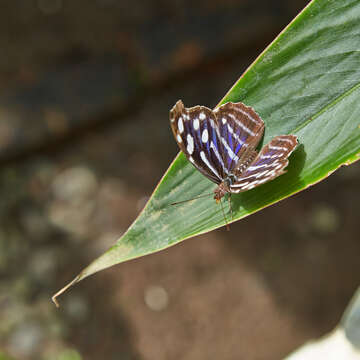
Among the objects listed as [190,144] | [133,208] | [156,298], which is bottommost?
[156,298]

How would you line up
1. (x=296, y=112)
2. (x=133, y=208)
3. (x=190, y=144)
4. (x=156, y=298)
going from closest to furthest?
1. (x=296, y=112)
2. (x=190, y=144)
3. (x=156, y=298)
4. (x=133, y=208)

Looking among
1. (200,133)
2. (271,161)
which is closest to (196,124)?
(200,133)

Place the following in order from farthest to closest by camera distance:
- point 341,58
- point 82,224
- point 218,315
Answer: point 82,224
point 218,315
point 341,58

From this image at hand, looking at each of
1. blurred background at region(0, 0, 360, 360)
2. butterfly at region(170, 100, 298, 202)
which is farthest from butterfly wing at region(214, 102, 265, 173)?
blurred background at region(0, 0, 360, 360)

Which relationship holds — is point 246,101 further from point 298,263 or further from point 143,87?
point 143,87

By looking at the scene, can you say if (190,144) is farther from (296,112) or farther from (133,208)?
(133,208)

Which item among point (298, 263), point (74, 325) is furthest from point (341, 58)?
point (74, 325)
